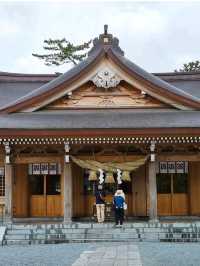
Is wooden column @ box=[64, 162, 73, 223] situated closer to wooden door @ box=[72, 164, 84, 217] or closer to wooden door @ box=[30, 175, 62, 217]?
wooden door @ box=[72, 164, 84, 217]

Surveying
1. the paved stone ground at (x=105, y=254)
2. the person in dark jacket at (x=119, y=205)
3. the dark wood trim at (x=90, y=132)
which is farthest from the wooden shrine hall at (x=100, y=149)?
the paved stone ground at (x=105, y=254)

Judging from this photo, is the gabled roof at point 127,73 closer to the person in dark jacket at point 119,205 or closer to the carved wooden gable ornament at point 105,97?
the carved wooden gable ornament at point 105,97

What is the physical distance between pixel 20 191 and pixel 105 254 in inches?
367

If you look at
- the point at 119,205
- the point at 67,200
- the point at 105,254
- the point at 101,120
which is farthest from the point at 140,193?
the point at 105,254

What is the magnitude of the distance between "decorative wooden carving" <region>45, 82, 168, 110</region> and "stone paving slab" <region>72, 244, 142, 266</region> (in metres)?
8.20

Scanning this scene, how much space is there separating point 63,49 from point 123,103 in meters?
29.8

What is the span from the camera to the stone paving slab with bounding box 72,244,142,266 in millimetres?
11266

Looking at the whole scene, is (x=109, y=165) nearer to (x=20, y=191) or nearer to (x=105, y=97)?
(x=105, y=97)

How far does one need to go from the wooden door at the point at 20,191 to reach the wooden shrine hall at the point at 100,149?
0.05 metres

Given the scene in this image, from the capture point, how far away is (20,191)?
21297mm

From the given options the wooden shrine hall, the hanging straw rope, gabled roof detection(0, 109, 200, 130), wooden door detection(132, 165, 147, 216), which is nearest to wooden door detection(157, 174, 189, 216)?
the wooden shrine hall

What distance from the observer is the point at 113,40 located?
75.4 ft

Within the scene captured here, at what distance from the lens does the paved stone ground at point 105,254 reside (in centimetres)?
1162

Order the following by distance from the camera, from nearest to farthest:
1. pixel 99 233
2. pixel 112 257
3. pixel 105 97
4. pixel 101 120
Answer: pixel 112 257 < pixel 99 233 < pixel 101 120 < pixel 105 97
